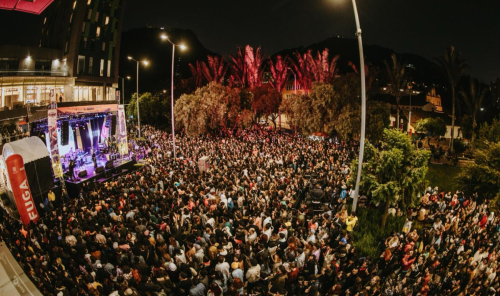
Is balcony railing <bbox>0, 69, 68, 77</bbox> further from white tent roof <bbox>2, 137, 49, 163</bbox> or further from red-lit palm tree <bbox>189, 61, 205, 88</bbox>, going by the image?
red-lit palm tree <bbox>189, 61, 205, 88</bbox>

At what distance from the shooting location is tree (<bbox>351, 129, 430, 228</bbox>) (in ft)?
35.6

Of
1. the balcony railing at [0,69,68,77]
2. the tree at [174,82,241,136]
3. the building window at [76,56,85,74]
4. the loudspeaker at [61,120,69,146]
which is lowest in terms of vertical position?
the loudspeaker at [61,120,69,146]

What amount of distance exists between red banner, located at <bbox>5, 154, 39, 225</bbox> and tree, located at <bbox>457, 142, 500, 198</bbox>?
65.8 feet

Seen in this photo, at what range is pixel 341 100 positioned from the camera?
89.3 ft

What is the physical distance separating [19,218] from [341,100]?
80.2 ft

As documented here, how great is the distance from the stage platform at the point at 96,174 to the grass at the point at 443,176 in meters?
21.0

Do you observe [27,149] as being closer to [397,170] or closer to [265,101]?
[397,170]

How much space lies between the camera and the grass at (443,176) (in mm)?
18891

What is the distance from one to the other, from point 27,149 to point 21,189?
261cm

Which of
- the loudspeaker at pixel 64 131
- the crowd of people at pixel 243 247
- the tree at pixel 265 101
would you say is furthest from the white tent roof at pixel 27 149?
the tree at pixel 265 101

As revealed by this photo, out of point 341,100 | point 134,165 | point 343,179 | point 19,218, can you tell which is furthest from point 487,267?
point 134,165

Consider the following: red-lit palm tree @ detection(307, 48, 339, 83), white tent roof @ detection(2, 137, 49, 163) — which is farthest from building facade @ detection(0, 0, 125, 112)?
red-lit palm tree @ detection(307, 48, 339, 83)

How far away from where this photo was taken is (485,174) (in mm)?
13531

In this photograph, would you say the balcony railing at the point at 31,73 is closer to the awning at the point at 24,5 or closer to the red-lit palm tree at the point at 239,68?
the awning at the point at 24,5
